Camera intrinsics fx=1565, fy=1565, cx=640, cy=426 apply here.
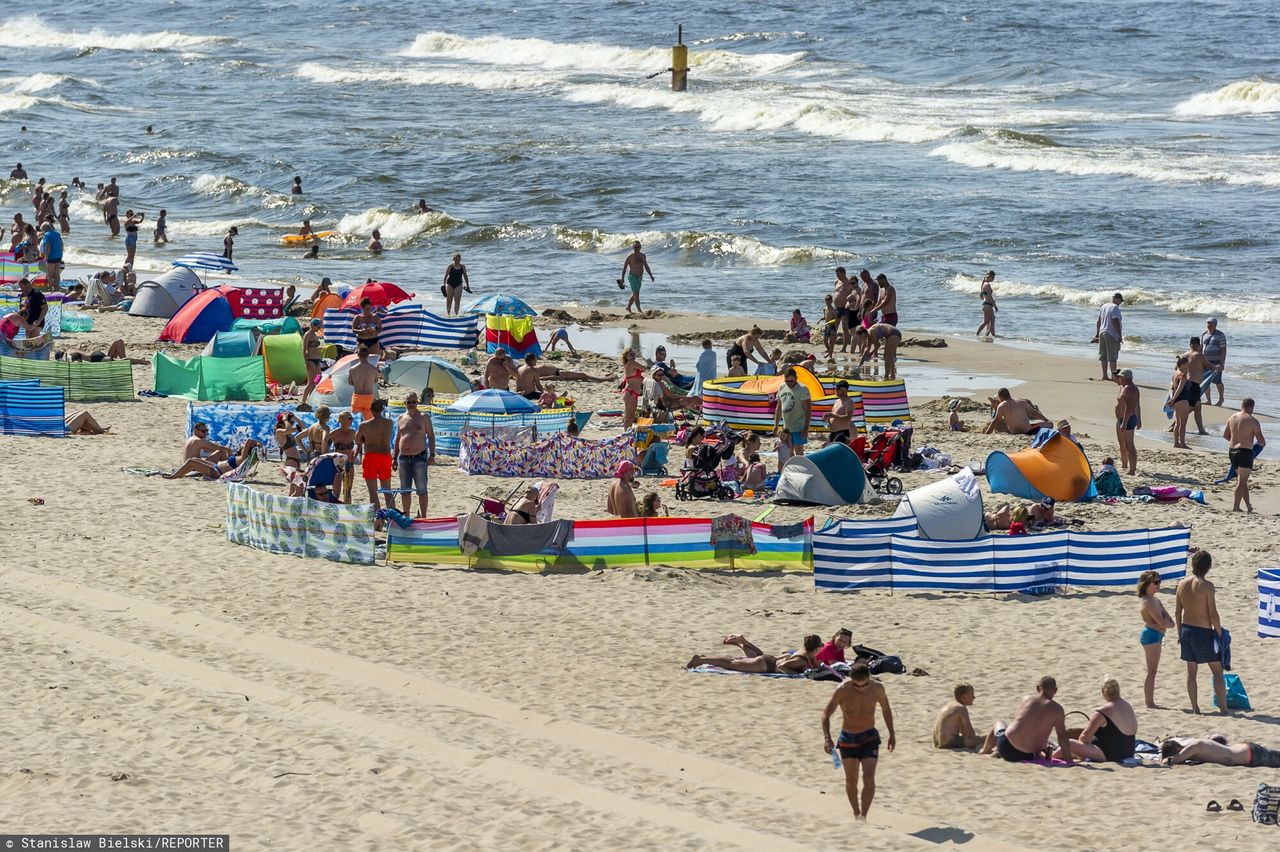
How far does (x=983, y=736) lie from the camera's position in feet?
31.9

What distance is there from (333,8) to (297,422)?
244 ft

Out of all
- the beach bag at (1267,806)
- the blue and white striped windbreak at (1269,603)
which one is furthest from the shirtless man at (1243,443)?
the beach bag at (1267,806)

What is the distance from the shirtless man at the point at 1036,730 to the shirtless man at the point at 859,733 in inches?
56.6

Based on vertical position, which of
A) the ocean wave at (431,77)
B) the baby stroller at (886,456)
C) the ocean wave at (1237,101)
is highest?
the ocean wave at (431,77)

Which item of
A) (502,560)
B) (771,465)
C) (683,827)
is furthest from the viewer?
(771,465)

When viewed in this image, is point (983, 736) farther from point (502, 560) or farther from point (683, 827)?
point (502, 560)

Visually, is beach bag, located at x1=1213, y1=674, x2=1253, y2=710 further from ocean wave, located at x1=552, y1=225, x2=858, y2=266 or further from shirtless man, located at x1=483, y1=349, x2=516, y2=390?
ocean wave, located at x1=552, y1=225, x2=858, y2=266

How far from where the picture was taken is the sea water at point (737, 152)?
2881 centimetres

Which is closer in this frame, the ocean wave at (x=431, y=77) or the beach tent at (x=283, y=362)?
the beach tent at (x=283, y=362)

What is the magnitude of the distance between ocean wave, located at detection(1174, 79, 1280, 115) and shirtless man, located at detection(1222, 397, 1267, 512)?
34.8 meters

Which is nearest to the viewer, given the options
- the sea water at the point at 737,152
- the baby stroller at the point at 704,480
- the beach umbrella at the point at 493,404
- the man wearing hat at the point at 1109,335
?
the baby stroller at the point at 704,480

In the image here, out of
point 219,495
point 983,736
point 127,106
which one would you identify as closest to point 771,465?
point 219,495

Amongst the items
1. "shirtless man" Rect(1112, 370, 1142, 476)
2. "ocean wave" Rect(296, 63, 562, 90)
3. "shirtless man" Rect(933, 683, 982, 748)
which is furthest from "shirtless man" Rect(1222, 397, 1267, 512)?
"ocean wave" Rect(296, 63, 562, 90)

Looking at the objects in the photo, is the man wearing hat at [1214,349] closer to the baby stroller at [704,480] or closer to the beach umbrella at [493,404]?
the baby stroller at [704,480]
